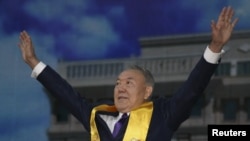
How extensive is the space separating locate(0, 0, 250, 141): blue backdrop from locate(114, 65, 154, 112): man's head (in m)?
3.39

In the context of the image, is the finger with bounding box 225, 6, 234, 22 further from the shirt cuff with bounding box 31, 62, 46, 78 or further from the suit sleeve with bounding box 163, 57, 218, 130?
the shirt cuff with bounding box 31, 62, 46, 78

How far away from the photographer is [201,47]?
4.74 m

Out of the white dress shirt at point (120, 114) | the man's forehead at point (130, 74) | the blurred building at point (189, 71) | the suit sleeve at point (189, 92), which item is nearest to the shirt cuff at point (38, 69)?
the white dress shirt at point (120, 114)

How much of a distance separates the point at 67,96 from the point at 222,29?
0.46 metres

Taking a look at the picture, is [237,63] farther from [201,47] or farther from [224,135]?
[224,135]

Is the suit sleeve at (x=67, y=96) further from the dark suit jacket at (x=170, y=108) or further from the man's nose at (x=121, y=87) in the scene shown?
the man's nose at (x=121, y=87)

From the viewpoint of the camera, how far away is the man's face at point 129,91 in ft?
4.89

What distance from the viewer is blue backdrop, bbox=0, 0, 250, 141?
5.00m

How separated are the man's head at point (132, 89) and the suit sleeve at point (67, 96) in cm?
11

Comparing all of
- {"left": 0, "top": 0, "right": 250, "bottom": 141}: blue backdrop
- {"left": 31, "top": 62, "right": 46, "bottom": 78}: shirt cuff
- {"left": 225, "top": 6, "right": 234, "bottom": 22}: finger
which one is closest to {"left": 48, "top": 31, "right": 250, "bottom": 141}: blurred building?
{"left": 0, "top": 0, "right": 250, "bottom": 141}: blue backdrop

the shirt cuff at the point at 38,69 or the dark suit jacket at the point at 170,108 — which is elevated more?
the shirt cuff at the point at 38,69

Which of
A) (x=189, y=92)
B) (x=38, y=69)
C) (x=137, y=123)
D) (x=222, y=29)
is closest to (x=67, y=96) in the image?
(x=38, y=69)

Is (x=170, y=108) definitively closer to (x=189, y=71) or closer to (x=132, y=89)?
(x=132, y=89)

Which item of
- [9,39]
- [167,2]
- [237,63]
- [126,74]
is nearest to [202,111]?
[237,63]
